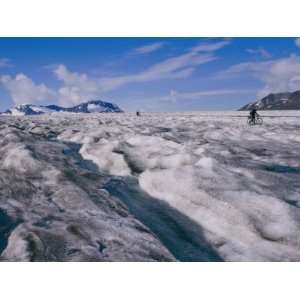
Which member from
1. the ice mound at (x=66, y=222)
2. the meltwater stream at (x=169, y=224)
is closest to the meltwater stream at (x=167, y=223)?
the meltwater stream at (x=169, y=224)

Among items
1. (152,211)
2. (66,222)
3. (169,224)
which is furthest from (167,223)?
(66,222)

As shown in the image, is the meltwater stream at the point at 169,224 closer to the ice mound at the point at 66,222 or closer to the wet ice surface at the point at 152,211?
the wet ice surface at the point at 152,211

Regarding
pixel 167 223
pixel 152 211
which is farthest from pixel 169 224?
pixel 152 211

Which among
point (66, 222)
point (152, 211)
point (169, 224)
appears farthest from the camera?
point (152, 211)

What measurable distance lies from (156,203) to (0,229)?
5.24 feet

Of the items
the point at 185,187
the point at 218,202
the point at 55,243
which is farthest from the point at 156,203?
the point at 55,243

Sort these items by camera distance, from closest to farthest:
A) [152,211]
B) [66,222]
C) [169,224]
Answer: [66,222] → [169,224] → [152,211]

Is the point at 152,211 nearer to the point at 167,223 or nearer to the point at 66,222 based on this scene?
the point at 167,223

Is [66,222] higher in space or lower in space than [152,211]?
higher

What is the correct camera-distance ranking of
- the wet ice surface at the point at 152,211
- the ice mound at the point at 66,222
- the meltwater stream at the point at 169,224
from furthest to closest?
the meltwater stream at the point at 169,224 → the wet ice surface at the point at 152,211 → the ice mound at the point at 66,222

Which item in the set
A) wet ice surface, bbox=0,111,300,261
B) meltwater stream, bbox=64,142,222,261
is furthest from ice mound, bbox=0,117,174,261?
meltwater stream, bbox=64,142,222,261

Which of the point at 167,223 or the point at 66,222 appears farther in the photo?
the point at 167,223

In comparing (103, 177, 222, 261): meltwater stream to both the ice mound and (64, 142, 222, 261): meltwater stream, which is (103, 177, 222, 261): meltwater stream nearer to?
(64, 142, 222, 261): meltwater stream
